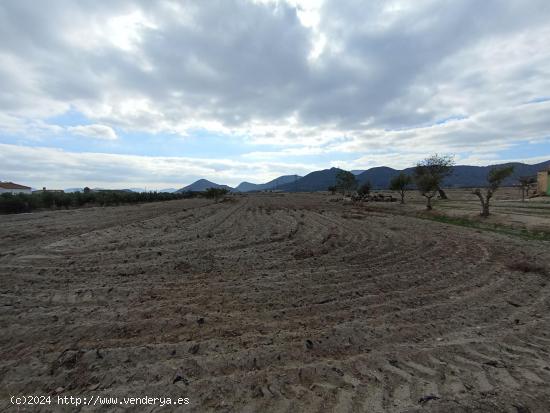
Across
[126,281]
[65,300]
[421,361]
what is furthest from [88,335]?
[421,361]

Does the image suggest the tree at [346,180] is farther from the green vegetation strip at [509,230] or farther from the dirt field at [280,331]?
the dirt field at [280,331]

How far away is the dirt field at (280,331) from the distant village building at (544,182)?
1841 inches

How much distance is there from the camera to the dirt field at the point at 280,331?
3180mm

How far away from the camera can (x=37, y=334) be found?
173 inches

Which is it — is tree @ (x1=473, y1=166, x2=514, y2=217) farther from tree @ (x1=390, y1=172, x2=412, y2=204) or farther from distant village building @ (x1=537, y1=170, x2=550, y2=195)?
distant village building @ (x1=537, y1=170, x2=550, y2=195)

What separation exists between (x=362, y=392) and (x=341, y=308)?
7.61 ft

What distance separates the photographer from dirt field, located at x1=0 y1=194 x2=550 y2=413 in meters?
3.18

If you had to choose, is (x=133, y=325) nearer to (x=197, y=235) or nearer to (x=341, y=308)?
(x=341, y=308)

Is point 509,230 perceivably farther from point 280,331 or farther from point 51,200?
point 51,200

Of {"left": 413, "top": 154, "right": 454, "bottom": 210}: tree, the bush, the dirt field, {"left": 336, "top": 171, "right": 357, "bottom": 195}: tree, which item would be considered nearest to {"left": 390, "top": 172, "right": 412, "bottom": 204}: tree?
{"left": 413, "top": 154, "right": 454, "bottom": 210}: tree

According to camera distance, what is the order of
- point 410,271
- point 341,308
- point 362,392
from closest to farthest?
point 362,392
point 341,308
point 410,271

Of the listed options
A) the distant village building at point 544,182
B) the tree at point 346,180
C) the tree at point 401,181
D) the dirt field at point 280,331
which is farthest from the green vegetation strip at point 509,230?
the tree at point 346,180

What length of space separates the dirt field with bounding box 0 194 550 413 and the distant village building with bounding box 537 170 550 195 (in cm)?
4676

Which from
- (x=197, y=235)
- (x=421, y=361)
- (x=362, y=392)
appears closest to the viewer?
(x=362, y=392)
